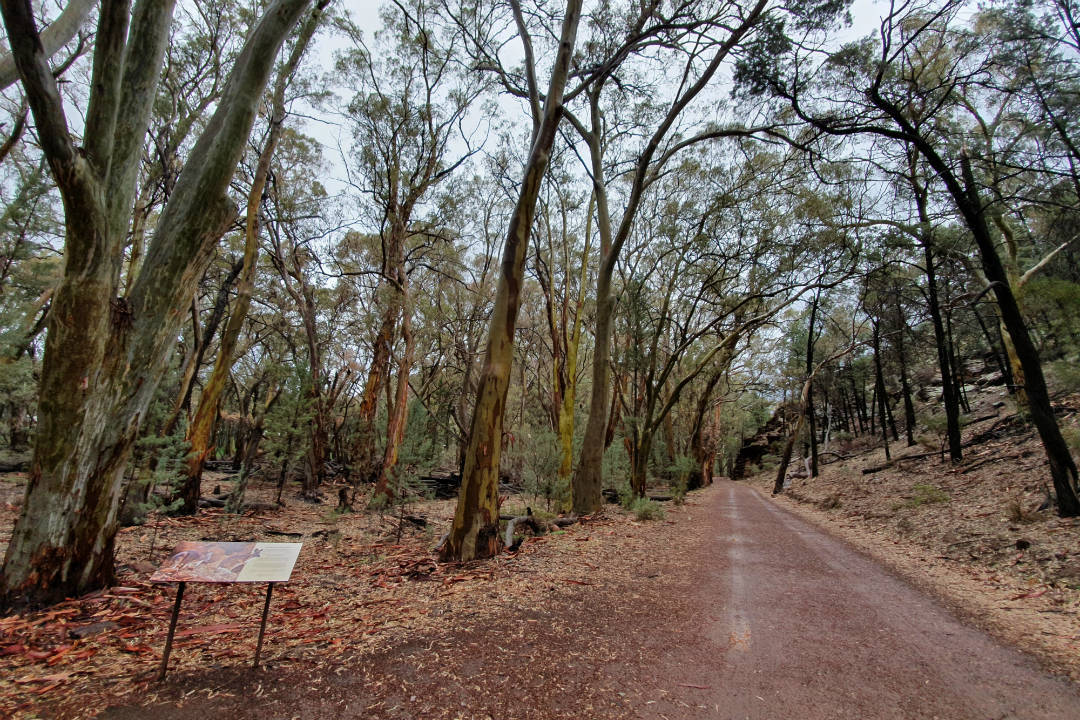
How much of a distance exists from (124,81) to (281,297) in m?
15.9

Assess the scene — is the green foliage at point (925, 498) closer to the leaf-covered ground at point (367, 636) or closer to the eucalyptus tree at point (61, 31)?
the leaf-covered ground at point (367, 636)

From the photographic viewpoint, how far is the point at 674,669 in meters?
2.87

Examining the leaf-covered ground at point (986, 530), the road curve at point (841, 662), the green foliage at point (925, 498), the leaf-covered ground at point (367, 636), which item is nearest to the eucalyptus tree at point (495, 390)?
the leaf-covered ground at point (367, 636)

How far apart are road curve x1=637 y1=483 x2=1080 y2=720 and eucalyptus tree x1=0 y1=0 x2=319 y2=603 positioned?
423 cm

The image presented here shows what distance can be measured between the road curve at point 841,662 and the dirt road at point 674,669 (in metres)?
0.01

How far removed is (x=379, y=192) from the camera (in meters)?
13.2

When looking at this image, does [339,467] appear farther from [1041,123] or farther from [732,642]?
[1041,123]

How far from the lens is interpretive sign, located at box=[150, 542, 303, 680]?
95.0 inches

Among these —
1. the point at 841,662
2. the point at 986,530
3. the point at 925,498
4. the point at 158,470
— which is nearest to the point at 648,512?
the point at 986,530

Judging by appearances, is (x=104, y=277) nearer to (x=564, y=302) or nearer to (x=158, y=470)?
(x=158, y=470)

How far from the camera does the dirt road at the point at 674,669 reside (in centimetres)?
239

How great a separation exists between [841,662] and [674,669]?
1119 millimetres

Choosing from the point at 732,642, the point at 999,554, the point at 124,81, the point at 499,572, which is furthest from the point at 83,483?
the point at 999,554

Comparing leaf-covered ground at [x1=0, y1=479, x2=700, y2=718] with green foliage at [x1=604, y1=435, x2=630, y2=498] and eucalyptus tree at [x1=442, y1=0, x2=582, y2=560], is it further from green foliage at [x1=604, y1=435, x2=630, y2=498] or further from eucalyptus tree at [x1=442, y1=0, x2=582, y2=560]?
Answer: green foliage at [x1=604, y1=435, x2=630, y2=498]
